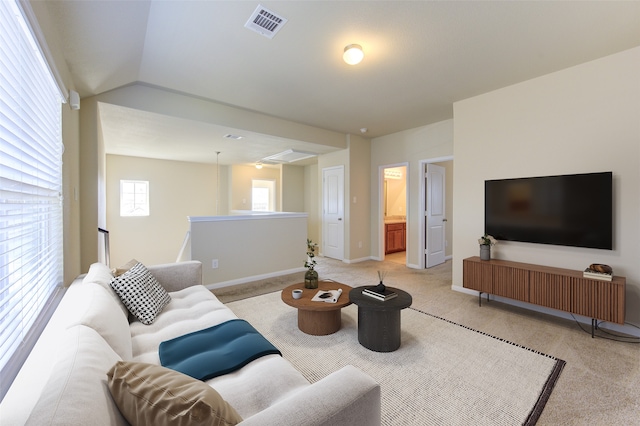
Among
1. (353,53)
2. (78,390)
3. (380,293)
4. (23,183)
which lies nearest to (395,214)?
(380,293)

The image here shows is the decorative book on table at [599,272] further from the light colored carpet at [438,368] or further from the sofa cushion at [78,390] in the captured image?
the sofa cushion at [78,390]

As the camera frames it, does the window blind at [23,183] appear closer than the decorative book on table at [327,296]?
Yes

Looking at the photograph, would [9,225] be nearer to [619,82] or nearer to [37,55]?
[37,55]

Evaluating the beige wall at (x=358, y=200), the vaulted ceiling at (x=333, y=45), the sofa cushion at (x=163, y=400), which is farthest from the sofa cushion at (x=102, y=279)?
the beige wall at (x=358, y=200)

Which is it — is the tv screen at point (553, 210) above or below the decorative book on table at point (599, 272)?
above

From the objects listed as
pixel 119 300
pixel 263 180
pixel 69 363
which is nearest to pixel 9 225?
pixel 69 363

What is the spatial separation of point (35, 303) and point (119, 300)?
0.48m

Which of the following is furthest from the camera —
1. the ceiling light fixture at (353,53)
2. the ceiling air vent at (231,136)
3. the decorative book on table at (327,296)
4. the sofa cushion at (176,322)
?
the ceiling air vent at (231,136)

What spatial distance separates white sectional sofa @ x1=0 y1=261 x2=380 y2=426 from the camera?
2.44ft

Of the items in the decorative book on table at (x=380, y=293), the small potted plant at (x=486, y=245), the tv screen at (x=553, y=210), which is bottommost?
the decorative book on table at (x=380, y=293)

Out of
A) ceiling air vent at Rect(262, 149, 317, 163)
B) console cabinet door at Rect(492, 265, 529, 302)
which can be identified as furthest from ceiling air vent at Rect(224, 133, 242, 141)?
console cabinet door at Rect(492, 265, 529, 302)

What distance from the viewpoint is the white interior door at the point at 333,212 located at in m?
5.75

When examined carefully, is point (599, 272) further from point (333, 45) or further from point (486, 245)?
point (333, 45)

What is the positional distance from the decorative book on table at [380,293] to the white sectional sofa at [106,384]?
1145mm
